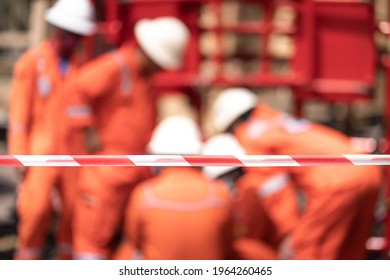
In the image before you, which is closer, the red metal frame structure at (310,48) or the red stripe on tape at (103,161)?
A: the red stripe on tape at (103,161)

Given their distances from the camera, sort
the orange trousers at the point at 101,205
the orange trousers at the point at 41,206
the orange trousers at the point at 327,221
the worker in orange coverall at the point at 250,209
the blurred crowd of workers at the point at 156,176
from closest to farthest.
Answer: the blurred crowd of workers at the point at 156,176 → the worker in orange coverall at the point at 250,209 → the orange trousers at the point at 327,221 → the orange trousers at the point at 101,205 → the orange trousers at the point at 41,206

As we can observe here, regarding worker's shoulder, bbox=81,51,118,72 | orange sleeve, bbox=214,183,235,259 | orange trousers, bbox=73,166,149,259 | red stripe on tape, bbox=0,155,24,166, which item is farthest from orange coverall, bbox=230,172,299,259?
red stripe on tape, bbox=0,155,24,166

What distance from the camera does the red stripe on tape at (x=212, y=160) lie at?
5.13 m

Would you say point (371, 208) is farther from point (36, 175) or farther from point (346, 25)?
point (36, 175)

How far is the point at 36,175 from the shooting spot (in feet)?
21.1

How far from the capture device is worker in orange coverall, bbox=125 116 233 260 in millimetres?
5277

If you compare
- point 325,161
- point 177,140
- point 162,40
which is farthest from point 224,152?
point 325,161

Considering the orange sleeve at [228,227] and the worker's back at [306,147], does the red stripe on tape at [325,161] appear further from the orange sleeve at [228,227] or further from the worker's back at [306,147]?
the worker's back at [306,147]

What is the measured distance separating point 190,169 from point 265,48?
156 cm

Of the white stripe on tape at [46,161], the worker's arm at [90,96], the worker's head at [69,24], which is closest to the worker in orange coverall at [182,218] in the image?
the white stripe on tape at [46,161]

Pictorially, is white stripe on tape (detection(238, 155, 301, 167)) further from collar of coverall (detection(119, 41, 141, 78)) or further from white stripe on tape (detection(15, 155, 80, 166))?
collar of coverall (detection(119, 41, 141, 78))

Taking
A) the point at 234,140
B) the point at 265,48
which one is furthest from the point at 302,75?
the point at 234,140

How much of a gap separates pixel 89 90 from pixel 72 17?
32.0 inches

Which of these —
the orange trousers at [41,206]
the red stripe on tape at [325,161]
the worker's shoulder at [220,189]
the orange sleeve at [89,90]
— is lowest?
the orange trousers at [41,206]
